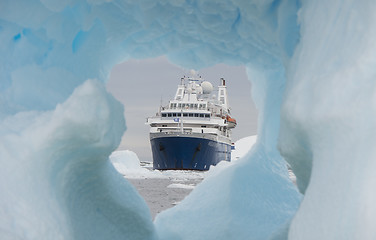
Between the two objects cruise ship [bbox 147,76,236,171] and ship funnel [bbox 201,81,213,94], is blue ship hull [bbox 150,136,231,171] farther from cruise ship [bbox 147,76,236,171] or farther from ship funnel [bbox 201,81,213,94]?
ship funnel [bbox 201,81,213,94]

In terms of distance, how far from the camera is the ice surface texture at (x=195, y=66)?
2588 millimetres

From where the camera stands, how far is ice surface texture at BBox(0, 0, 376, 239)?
2588 mm

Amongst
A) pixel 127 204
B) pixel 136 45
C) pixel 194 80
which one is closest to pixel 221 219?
pixel 127 204

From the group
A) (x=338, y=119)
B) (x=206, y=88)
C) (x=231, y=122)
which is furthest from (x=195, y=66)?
(x=206, y=88)

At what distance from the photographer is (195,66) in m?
6.02

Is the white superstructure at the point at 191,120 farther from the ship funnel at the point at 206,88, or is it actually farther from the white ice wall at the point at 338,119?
the white ice wall at the point at 338,119

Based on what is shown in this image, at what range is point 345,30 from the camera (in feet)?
9.16

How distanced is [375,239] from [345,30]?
48.4 inches

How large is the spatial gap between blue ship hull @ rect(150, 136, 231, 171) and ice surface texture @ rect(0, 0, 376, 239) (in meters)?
28.5

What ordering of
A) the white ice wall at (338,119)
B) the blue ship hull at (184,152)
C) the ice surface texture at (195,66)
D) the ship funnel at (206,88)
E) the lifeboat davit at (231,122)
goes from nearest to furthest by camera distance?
the white ice wall at (338,119), the ice surface texture at (195,66), the blue ship hull at (184,152), the lifeboat davit at (231,122), the ship funnel at (206,88)

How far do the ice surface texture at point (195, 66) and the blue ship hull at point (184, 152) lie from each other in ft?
93.5

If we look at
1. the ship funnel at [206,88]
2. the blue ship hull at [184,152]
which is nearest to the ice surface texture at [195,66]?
the blue ship hull at [184,152]

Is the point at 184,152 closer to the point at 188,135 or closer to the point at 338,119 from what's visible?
the point at 188,135

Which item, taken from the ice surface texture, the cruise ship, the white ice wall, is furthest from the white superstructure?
the white ice wall
